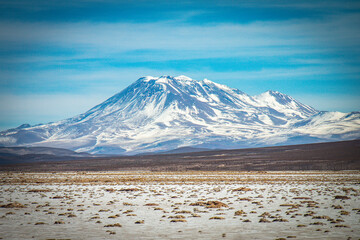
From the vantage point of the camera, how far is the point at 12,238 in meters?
16.7

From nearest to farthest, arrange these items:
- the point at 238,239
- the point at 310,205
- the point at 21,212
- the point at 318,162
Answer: the point at 238,239 < the point at 21,212 < the point at 310,205 < the point at 318,162

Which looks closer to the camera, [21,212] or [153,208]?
[21,212]

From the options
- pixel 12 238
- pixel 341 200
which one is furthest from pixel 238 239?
pixel 341 200

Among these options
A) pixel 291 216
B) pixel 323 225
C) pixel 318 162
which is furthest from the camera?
pixel 318 162

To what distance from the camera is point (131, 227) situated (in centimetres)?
1955

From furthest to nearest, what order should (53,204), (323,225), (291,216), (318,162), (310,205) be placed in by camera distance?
1. (318,162)
2. (53,204)
3. (310,205)
4. (291,216)
5. (323,225)

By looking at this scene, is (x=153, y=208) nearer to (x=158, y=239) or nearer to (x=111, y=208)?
(x=111, y=208)

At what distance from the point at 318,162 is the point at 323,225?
84637mm

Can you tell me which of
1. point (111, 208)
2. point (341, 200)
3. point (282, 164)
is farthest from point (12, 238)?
A: point (282, 164)

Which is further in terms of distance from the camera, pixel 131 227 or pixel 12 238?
pixel 131 227

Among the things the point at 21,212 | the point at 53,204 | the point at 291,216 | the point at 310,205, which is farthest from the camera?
the point at 53,204

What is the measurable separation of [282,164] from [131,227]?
86248mm

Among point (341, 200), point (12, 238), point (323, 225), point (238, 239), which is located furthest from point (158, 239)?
point (341, 200)

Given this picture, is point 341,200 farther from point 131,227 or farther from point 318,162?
point 318,162
